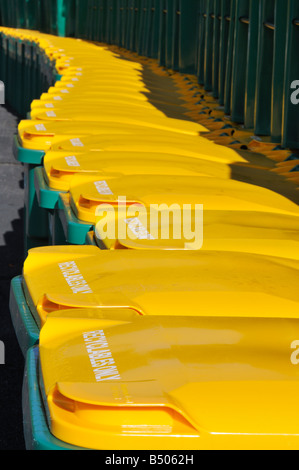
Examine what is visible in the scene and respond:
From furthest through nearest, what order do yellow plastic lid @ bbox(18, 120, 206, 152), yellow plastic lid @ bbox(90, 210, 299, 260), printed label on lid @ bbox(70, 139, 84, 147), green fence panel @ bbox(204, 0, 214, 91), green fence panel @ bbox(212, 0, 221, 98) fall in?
1. green fence panel @ bbox(204, 0, 214, 91)
2. green fence panel @ bbox(212, 0, 221, 98)
3. yellow plastic lid @ bbox(18, 120, 206, 152)
4. printed label on lid @ bbox(70, 139, 84, 147)
5. yellow plastic lid @ bbox(90, 210, 299, 260)

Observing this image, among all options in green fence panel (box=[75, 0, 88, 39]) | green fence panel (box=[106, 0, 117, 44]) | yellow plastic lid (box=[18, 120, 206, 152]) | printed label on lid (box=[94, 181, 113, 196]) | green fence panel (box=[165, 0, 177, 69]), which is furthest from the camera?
green fence panel (box=[75, 0, 88, 39])

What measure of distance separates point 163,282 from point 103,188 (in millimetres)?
1346

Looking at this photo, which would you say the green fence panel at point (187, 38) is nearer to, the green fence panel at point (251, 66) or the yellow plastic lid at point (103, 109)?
the green fence panel at point (251, 66)

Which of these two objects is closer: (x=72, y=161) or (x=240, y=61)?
(x=72, y=161)

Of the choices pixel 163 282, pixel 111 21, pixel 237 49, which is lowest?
pixel 111 21

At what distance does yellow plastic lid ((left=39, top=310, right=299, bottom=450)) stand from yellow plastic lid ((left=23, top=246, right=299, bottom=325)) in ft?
0.55

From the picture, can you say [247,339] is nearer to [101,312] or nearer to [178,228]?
[101,312]

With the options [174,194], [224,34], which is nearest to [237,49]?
[224,34]

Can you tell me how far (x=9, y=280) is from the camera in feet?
21.4

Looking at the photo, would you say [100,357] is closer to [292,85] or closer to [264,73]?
[292,85]

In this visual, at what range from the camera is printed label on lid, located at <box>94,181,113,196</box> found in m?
3.79

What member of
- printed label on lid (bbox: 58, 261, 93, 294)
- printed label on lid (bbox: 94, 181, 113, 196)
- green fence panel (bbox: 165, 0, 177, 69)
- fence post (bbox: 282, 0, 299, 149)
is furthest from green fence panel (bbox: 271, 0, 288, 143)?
green fence panel (bbox: 165, 0, 177, 69)

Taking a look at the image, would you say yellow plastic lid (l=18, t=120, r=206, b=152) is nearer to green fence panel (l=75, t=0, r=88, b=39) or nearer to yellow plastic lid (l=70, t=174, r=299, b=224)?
yellow plastic lid (l=70, t=174, r=299, b=224)

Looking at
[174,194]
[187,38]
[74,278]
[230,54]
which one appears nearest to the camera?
[74,278]
